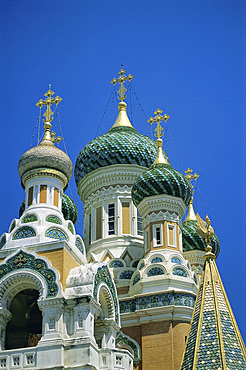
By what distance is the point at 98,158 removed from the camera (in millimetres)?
22125

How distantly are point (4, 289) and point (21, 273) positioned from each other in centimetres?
48

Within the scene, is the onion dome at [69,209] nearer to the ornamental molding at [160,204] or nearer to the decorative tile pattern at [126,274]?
the decorative tile pattern at [126,274]

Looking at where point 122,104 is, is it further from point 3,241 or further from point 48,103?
point 3,241

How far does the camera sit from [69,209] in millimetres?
21672

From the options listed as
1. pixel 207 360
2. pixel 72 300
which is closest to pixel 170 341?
pixel 72 300

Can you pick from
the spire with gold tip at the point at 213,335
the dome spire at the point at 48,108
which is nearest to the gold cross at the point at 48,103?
the dome spire at the point at 48,108

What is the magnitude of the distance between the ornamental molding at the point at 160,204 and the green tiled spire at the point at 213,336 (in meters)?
6.52

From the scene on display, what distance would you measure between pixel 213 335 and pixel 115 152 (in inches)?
420

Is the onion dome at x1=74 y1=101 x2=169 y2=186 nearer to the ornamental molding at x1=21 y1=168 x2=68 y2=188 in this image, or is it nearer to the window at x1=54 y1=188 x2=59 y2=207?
the ornamental molding at x1=21 y1=168 x2=68 y2=188

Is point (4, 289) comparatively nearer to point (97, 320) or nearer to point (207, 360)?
point (97, 320)

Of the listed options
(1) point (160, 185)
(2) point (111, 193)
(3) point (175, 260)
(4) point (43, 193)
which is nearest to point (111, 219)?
(2) point (111, 193)

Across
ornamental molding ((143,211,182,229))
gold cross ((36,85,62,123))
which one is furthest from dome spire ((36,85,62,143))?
ornamental molding ((143,211,182,229))

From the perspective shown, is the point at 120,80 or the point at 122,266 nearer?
the point at 122,266

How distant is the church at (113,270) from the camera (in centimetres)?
1312
